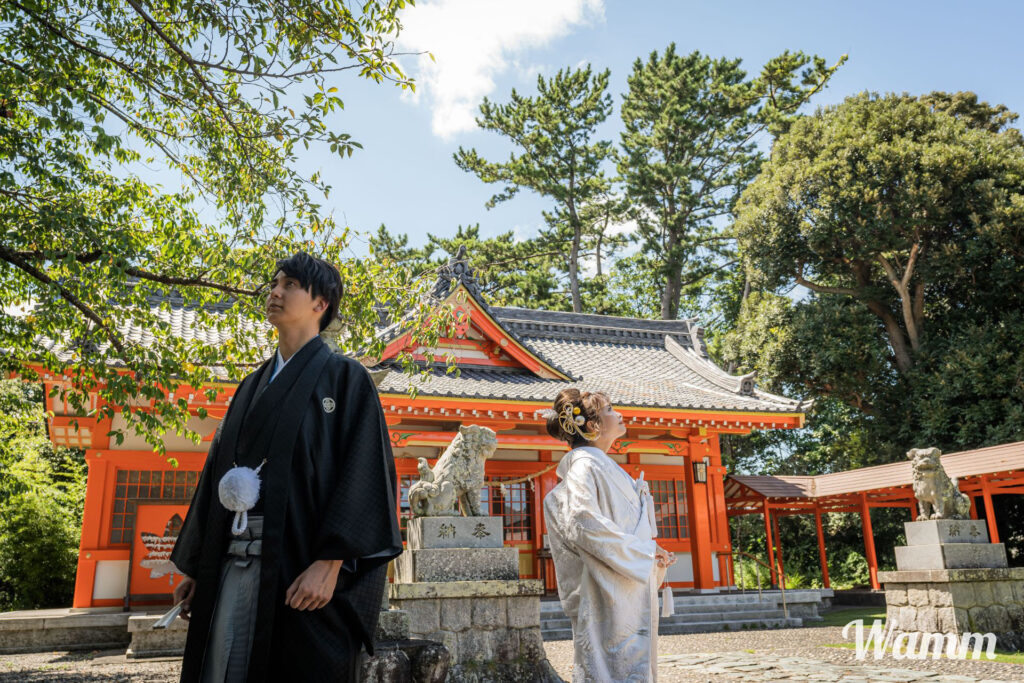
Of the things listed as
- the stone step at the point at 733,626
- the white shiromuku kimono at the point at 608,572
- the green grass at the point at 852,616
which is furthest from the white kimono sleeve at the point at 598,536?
the green grass at the point at 852,616

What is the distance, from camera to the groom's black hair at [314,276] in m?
2.53

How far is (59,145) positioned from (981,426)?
16945mm

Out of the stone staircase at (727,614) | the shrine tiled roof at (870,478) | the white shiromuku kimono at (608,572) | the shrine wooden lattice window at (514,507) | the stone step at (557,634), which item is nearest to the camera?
the white shiromuku kimono at (608,572)

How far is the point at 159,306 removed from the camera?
13336mm

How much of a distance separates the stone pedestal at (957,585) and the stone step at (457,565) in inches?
194

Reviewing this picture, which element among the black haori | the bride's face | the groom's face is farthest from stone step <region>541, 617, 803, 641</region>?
the groom's face

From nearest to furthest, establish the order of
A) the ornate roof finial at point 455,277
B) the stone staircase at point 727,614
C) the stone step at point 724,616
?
1. the stone staircase at point 727,614
2. the stone step at point 724,616
3. the ornate roof finial at point 455,277

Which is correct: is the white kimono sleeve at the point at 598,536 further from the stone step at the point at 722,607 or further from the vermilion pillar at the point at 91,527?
the vermilion pillar at the point at 91,527

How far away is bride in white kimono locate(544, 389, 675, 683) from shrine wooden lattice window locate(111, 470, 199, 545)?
8.34 m

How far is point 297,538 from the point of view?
7.17 feet

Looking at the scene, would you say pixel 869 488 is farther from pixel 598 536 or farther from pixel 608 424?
pixel 598 536

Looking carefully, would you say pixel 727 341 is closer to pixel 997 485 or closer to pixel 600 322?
pixel 600 322

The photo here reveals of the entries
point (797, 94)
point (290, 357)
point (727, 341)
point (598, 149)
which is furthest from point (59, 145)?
point (797, 94)

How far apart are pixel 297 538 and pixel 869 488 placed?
14.4 metres
